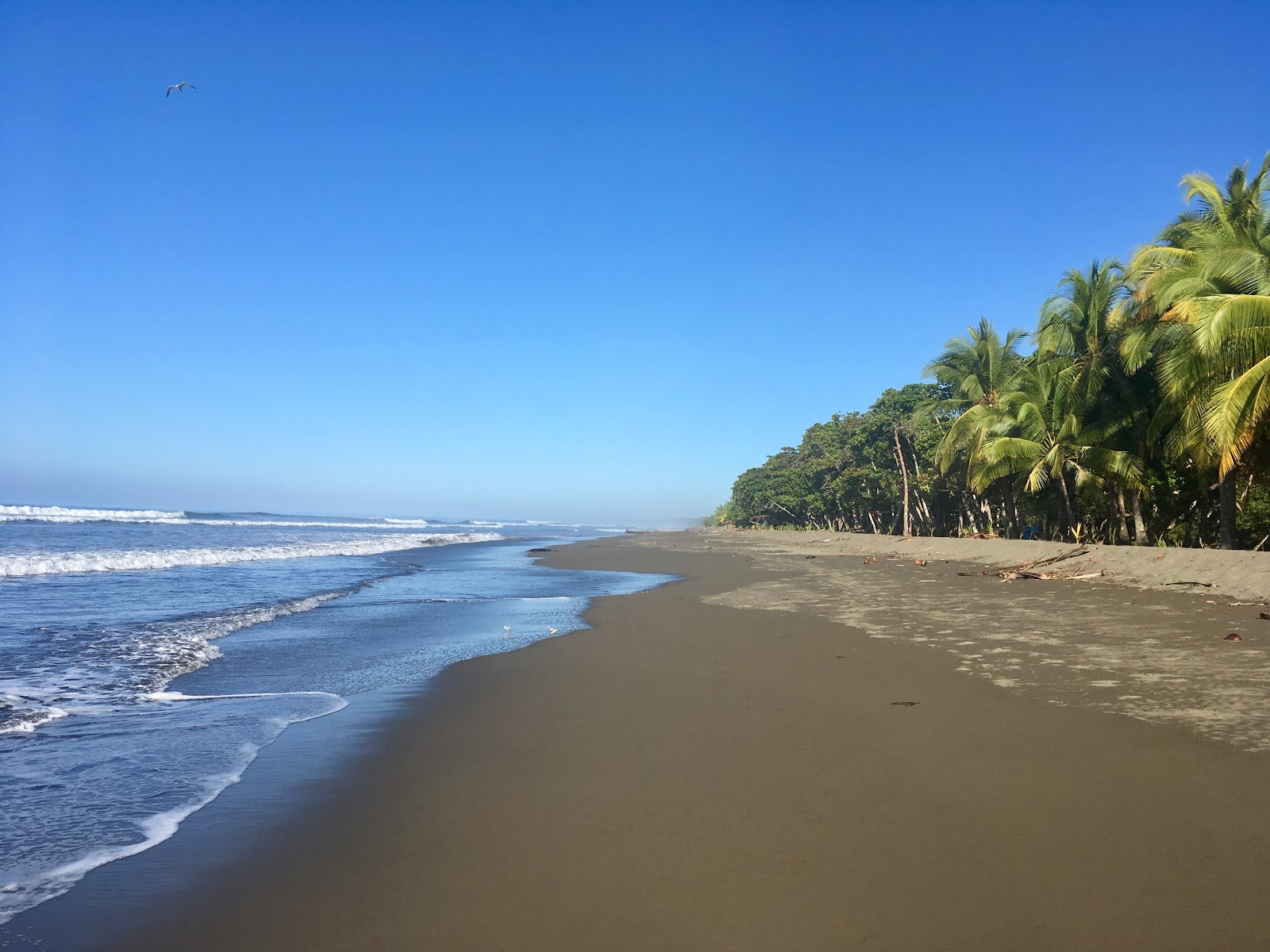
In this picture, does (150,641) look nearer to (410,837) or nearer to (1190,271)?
(410,837)

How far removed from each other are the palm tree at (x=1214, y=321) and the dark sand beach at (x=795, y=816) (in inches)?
279

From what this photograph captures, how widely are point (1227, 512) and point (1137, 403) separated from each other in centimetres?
540

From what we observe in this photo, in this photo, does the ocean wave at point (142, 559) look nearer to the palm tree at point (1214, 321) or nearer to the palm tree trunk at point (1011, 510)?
the palm tree at point (1214, 321)

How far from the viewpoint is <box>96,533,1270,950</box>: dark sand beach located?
272 centimetres

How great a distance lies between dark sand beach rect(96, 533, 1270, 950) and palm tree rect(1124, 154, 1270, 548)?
708 cm

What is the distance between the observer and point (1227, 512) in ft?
51.1

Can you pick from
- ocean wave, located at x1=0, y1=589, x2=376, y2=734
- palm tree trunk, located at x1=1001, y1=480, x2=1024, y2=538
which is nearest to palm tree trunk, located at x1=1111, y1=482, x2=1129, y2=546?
palm tree trunk, located at x1=1001, y1=480, x2=1024, y2=538

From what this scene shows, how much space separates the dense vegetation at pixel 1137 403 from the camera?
12938 mm

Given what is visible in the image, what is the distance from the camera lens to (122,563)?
20438mm

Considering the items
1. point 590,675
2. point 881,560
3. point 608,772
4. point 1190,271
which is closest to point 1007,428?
point 881,560

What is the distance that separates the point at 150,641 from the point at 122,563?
1416 centimetres

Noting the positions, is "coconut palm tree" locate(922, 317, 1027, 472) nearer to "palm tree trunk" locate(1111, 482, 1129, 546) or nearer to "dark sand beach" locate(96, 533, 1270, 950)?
"palm tree trunk" locate(1111, 482, 1129, 546)

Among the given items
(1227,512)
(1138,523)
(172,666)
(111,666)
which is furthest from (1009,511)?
(111,666)

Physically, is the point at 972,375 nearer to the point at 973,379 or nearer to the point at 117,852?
the point at 973,379
